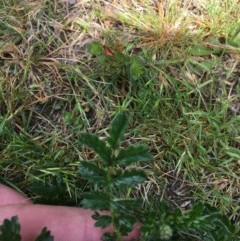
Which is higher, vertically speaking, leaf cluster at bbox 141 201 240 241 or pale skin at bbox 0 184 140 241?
leaf cluster at bbox 141 201 240 241

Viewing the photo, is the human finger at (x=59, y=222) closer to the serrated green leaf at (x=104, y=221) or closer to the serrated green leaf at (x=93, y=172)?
the serrated green leaf at (x=104, y=221)

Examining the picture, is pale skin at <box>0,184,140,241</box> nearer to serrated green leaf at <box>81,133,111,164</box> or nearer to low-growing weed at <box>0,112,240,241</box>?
low-growing weed at <box>0,112,240,241</box>

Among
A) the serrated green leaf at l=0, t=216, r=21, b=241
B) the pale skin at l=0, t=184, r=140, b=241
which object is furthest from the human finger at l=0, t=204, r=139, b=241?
the serrated green leaf at l=0, t=216, r=21, b=241

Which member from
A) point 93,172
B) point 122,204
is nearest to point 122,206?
point 122,204

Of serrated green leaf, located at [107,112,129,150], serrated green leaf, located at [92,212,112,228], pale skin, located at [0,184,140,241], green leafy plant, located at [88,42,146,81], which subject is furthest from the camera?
green leafy plant, located at [88,42,146,81]

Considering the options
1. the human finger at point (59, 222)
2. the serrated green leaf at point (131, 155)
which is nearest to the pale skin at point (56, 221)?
the human finger at point (59, 222)

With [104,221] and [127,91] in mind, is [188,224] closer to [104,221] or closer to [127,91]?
[104,221]
